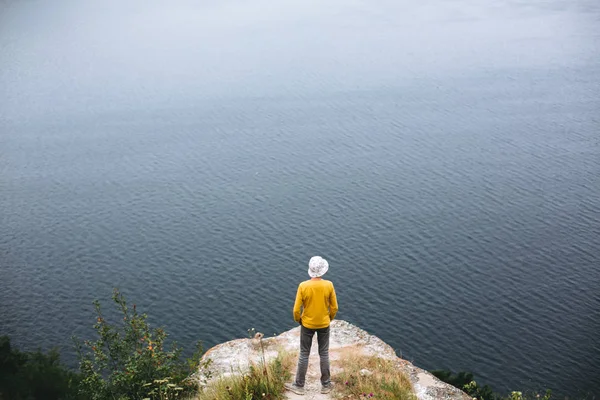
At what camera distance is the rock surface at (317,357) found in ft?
34.5

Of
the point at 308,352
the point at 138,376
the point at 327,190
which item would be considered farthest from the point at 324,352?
the point at 327,190

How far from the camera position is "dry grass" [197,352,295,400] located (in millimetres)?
9641

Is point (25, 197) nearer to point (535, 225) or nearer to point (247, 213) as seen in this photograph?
point (247, 213)

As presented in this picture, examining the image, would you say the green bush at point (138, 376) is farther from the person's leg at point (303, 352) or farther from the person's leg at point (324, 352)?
the person's leg at point (324, 352)

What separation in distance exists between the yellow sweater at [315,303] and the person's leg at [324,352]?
20 cm

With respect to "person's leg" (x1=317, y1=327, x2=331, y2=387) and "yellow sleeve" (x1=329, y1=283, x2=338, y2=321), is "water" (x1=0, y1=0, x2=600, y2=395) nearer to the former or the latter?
"person's leg" (x1=317, y1=327, x2=331, y2=387)

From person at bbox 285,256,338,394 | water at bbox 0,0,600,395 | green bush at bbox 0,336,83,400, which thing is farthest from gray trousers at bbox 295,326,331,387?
water at bbox 0,0,600,395

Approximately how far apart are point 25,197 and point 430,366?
24917 mm

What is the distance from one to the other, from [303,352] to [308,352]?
0.07m

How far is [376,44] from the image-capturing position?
211 ft

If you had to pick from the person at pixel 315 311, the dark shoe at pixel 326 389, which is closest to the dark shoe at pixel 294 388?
the person at pixel 315 311

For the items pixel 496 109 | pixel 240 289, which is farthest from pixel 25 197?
pixel 496 109

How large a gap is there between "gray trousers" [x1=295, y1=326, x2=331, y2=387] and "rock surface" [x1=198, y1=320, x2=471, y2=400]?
0.24 meters

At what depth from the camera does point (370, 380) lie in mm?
10234
